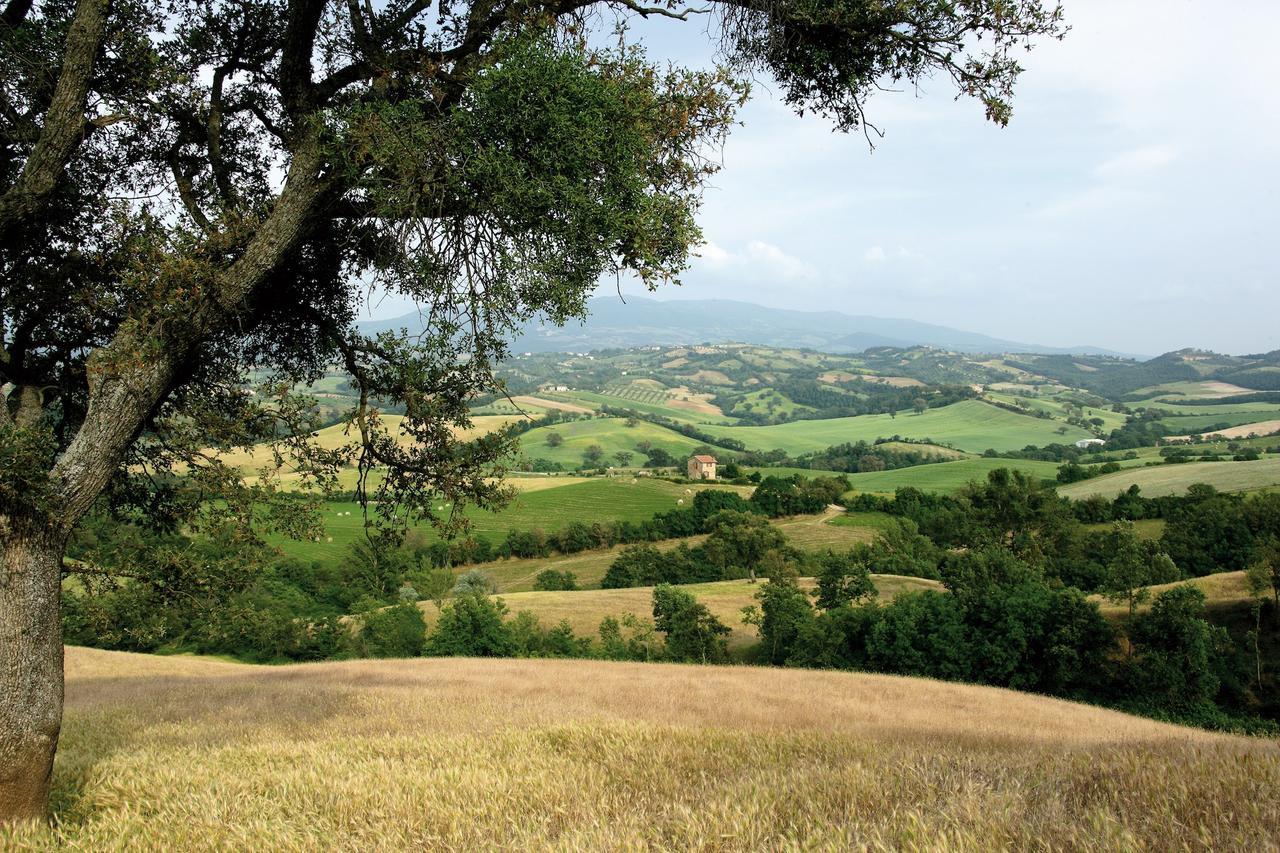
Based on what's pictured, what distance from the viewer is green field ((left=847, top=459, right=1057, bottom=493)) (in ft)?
420

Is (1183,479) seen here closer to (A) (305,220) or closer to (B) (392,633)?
(B) (392,633)

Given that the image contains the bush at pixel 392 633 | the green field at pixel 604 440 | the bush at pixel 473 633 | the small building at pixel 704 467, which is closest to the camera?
the bush at pixel 473 633

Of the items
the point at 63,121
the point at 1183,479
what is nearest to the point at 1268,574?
the point at 1183,479

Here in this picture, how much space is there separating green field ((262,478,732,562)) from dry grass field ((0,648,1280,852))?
300ft

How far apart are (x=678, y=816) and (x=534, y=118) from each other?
5439 millimetres

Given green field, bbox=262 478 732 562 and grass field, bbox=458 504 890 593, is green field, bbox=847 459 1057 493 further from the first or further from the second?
green field, bbox=262 478 732 562

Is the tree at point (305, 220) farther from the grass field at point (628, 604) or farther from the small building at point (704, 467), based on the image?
the small building at point (704, 467)

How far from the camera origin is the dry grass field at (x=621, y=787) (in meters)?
3.70

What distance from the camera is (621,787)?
5.22 metres

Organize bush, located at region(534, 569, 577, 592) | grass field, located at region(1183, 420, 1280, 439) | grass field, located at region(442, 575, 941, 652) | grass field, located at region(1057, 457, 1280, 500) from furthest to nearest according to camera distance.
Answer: grass field, located at region(1183, 420, 1280, 439) < grass field, located at region(1057, 457, 1280, 500) < bush, located at region(534, 569, 577, 592) < grass field, located at region(442, 575, 941, 652)

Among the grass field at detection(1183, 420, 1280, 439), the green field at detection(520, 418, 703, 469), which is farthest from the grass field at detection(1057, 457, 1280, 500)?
the green field at detection(520, 418, 703, 469)

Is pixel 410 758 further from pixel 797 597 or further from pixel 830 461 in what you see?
pixel 830 461

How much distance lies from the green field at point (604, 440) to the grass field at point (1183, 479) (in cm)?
8167

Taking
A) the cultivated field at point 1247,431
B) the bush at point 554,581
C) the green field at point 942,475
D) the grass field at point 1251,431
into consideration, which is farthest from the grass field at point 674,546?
the cultivated field at point 1247,431
